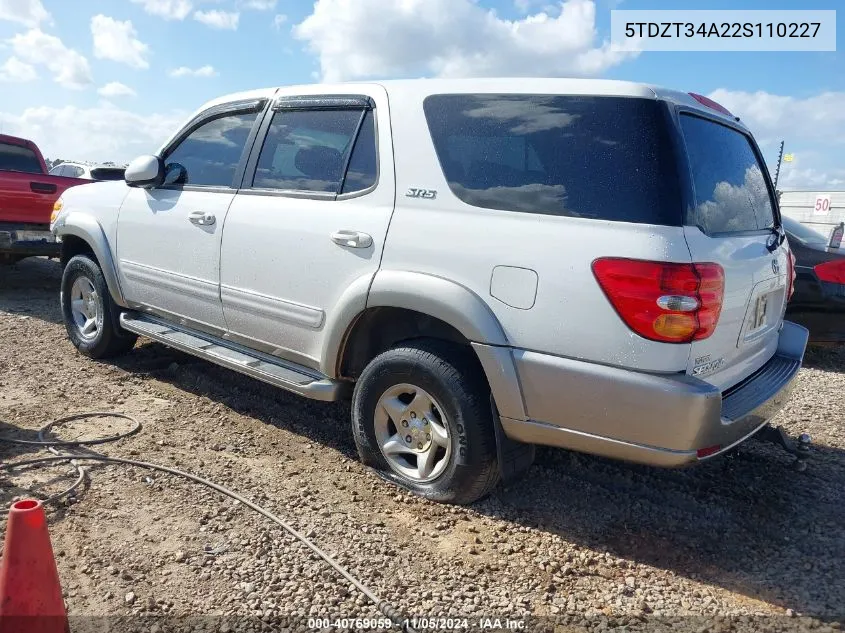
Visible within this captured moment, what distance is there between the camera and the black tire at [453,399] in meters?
2.86

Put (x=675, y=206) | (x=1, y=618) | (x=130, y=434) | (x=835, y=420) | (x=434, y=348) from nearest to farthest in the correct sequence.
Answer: (x=1, y=618) → (x=675, y=206) → (x=434, y=348) → (x=130, y=434) → (x=835, y=420)

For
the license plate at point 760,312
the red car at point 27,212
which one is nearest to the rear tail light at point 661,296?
the license plate at point 760,312

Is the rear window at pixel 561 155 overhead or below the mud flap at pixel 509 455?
overhead

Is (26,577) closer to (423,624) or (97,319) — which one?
(423,624)

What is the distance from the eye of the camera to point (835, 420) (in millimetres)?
4504

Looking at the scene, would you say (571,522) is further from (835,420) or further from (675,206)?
(835,420)

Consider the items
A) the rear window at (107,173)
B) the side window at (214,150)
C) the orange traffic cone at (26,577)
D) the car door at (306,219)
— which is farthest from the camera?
the rear window at (107,173)

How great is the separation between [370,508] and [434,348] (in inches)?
32.5

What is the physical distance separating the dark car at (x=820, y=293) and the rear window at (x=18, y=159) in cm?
905

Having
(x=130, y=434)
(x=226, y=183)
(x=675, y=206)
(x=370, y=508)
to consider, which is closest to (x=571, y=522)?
(x=370, y=508)

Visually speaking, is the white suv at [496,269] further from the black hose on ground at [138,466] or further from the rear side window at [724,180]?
the black hose on ground at [138,466]

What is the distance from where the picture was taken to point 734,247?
8.77 ft

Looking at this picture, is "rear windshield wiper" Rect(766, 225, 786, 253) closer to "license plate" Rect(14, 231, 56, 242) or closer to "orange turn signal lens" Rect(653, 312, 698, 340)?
"orange turn signal lens" Rect(653, 312, 698, 340)

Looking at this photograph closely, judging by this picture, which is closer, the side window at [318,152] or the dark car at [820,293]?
the side window at [318,152]
